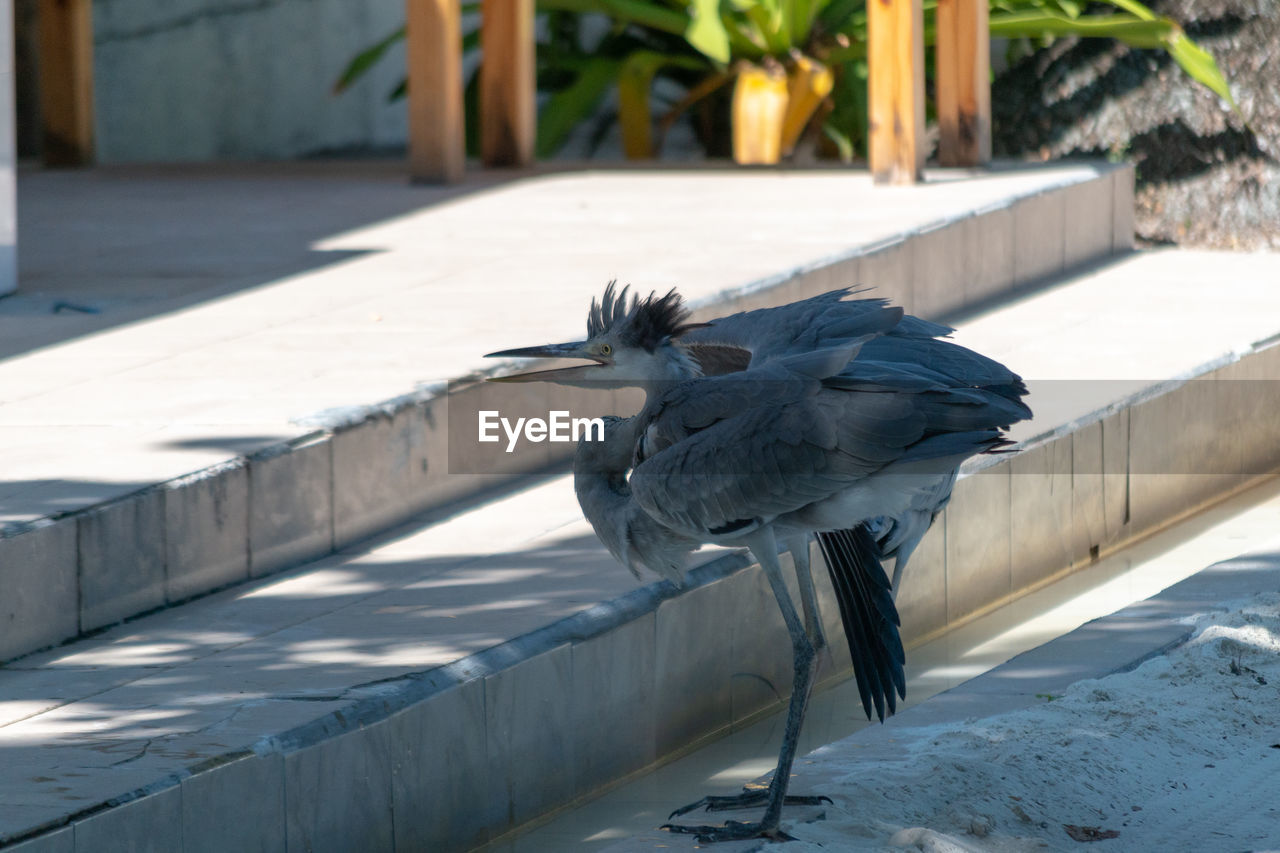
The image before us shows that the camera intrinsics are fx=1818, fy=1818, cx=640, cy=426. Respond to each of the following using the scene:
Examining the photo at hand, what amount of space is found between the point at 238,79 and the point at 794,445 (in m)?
9.11

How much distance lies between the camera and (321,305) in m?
6.21

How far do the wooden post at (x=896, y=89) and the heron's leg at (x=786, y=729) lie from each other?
210 inches

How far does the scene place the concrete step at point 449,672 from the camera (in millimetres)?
3158

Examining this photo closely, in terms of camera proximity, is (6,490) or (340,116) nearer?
(6,490)

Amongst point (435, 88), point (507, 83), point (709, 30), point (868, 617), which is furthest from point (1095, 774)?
point (507, 83)

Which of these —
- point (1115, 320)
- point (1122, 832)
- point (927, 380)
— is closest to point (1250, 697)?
point (1122, 832)

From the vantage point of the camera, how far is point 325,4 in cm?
1208

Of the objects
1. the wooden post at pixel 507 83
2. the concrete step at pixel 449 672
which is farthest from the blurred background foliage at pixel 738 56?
the concrete step at pixel 449 672

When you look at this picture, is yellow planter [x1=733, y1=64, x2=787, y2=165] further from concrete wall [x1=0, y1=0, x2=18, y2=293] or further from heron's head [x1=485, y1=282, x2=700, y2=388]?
heron's head [x1=485, y1=282, x2=700, y2=388]

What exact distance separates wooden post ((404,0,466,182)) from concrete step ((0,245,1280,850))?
3716 millimetres

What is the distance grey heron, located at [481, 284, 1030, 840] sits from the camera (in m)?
3.07

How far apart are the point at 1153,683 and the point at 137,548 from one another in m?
2.28

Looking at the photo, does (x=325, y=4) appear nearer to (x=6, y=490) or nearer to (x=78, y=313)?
(x=78, y=313)
